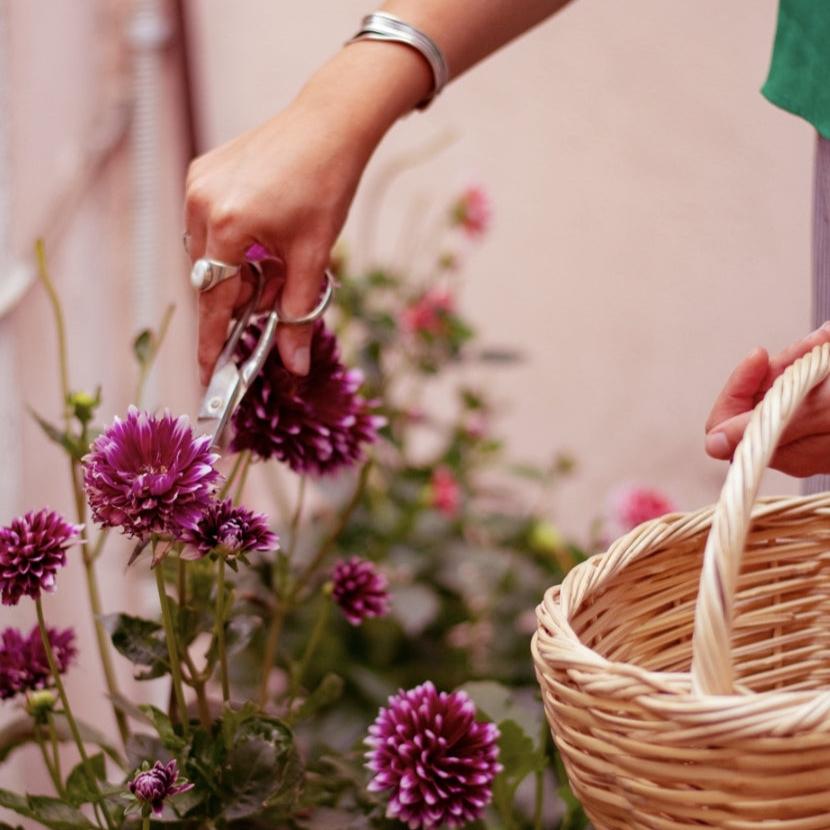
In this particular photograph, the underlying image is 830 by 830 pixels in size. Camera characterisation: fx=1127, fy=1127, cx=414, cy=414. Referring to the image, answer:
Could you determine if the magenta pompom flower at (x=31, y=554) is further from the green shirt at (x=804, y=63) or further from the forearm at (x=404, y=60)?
the green shirt at (x=804, y=63)

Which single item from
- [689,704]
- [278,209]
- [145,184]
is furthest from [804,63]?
[145,184]

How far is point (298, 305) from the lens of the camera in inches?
23.7

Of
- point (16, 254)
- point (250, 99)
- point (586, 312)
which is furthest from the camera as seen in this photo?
point (250, 99)

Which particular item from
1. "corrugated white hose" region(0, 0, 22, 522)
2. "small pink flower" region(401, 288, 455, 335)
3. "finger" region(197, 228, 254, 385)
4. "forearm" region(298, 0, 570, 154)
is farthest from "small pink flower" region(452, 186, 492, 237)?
"finger" region(197, 228, 254, 385)

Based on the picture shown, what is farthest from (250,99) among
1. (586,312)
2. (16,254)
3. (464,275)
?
(16,254)

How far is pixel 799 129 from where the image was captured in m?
1.48

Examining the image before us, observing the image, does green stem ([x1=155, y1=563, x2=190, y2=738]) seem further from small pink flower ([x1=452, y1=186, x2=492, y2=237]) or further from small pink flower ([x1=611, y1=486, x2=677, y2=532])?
small pink flower ([x1=452, y1=186, x2=492, y2=237])

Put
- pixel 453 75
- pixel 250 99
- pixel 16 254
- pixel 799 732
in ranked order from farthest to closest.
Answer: pixel 250 99 → pixel 16 254 → pixel 453 75 → pixel 799 732

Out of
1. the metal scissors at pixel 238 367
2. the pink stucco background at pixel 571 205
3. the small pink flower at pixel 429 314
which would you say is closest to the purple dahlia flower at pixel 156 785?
the metal scissors at pixel 238 367

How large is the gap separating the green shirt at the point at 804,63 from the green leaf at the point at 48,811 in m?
0.54

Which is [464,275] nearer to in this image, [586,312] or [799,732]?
[586,312]

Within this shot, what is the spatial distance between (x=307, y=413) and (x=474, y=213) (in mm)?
896

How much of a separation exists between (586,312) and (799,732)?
1.32 meters

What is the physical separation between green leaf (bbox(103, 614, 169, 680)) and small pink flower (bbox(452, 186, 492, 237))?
951mm
